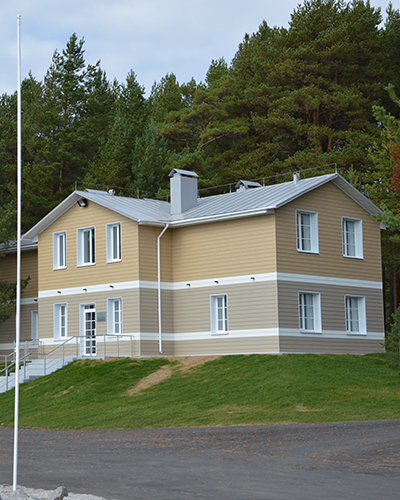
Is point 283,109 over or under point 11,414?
over

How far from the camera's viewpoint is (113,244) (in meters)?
29.9

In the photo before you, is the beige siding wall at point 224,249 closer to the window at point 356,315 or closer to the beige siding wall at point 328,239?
the beige siding wall at point 328,239

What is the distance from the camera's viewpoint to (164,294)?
29.3 metres

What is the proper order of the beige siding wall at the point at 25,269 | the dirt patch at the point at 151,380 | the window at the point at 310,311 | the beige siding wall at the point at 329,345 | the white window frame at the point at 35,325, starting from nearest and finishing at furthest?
the dirt patch at the point at 151,380, the beige siding wall at the point at 329,345, the window at the point at 310,311, the white window frame at the point at 35,325, the beige siding wall at the point at 25,269

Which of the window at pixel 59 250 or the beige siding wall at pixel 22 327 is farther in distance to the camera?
the beige siding wall at pixel 22 327

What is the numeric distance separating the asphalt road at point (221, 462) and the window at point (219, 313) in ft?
30.8

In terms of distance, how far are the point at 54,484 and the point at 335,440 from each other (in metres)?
6.51

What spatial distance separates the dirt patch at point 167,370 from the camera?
24984 mm

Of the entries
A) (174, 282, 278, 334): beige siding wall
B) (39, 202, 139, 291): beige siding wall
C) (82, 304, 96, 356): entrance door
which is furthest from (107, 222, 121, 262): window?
(174, 282, 278, 334): beige siding wall

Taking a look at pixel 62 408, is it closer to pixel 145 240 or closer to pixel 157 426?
pixel 157 426

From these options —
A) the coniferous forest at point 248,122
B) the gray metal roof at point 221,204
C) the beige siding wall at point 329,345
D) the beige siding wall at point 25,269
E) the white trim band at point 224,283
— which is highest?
the coniferous forest at point 248,122

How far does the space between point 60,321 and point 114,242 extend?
4352mm

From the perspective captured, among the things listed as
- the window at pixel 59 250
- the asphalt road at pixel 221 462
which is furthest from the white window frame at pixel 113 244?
the asphalt road at pixel 221 462

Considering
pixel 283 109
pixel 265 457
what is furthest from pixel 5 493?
pixel 283 109
